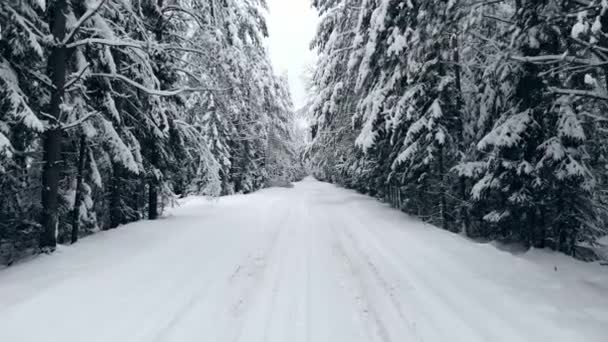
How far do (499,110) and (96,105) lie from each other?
9.81 metres

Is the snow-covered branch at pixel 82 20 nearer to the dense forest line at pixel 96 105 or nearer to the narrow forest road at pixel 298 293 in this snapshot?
the dense forest line at pixel 96 105

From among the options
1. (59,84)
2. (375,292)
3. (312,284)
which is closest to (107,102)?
(59,84)

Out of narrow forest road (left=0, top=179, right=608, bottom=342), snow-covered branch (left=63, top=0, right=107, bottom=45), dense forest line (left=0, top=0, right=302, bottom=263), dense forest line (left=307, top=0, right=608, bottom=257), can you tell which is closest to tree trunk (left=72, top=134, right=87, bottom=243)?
dense forest line (left=0, top=0, right=302, bottom=263)

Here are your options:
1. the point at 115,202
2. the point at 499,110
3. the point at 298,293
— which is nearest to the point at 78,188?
the point at 115,202

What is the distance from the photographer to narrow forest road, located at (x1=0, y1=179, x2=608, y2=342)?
3629 mm

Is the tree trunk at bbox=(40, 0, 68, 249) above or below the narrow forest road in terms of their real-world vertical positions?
above

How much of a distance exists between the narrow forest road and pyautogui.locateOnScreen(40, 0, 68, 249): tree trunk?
1.71ft

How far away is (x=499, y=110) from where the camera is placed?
→ 879 cm

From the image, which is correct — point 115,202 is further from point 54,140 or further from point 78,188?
point 54,140

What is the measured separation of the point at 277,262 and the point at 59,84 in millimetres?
5248

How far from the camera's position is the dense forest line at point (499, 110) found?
20.5 feet

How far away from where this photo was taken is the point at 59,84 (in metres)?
6.50

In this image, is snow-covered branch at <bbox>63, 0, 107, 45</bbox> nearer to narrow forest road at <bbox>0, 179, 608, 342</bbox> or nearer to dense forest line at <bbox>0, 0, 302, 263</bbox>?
dense forest line at <bbox>0, 0, 302, 263</bbox>

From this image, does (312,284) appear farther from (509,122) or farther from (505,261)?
(509,122)
